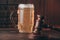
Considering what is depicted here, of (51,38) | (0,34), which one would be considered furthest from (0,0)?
(51,38)

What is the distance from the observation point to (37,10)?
138 cm

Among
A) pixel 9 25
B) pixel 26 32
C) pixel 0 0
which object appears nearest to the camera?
pixel 26 32

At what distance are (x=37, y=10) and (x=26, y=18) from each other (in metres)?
0.25

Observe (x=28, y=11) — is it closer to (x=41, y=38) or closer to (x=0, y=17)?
(x=41, y=38)

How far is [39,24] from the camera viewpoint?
3.92ft

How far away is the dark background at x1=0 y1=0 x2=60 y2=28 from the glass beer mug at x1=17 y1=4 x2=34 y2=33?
0.14 metres

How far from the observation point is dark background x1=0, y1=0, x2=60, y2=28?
1.37m

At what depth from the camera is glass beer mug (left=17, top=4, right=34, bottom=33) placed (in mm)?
1098

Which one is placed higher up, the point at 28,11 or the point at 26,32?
the point at 28,11

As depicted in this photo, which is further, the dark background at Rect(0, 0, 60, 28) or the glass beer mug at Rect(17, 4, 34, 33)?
the dark background at Rect(0, 0, 60, 28)

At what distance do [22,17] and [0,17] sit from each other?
33 centimetres

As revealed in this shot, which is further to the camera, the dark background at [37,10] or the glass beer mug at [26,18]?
the dark background at [37,10]

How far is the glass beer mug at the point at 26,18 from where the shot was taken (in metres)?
1.10

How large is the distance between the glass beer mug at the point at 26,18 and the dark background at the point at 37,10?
145 millimetres
